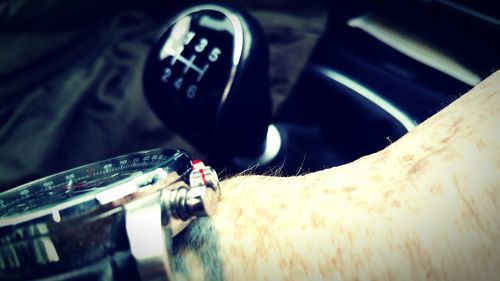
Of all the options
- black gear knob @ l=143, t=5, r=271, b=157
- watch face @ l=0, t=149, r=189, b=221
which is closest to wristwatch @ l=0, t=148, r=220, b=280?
watch face @ l=0, t=149, r=189, b=221

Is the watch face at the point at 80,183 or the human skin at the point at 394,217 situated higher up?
the watch face at the point at 80,183

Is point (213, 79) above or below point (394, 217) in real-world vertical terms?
above

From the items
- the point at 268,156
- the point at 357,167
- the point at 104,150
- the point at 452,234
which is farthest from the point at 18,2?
the point at 452,234

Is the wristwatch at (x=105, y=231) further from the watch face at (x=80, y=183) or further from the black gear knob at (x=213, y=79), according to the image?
the black gear knob at (x=213, y=79)

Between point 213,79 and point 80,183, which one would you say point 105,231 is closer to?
point 80,183

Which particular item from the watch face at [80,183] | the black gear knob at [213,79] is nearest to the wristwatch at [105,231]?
the watch face at [80,183]

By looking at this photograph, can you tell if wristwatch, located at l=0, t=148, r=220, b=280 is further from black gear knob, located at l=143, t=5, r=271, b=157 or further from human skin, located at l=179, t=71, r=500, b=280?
black gear knob, located at l=143, t=5, r=271, b=157

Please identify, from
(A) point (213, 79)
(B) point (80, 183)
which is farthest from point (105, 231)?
(A) point (213, 79)
